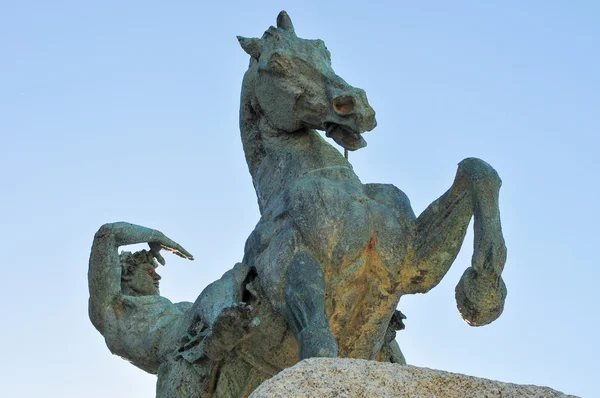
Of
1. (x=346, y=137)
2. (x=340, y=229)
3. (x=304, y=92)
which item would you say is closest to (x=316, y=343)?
(x=340, y=229)

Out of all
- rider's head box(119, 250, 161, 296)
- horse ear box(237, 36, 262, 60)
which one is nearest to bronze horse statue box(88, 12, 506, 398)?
horse ear box(237, 36, 262, 60)

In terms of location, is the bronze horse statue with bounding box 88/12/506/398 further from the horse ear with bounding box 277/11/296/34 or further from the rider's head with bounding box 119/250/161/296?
the rider's head with bounding box 119/250/161/296

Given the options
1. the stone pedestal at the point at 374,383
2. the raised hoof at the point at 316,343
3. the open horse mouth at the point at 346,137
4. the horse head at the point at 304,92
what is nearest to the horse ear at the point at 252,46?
the horse head at the point at 304,92

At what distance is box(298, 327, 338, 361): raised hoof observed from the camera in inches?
262

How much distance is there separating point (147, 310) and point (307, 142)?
1.68 m

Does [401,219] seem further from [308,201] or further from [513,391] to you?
[513,391]

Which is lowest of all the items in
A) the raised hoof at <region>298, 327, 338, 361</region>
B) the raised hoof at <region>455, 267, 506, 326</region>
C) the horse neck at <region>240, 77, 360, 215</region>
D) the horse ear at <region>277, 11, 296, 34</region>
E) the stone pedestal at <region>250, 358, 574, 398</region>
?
the stone pedestal at <region>250, 358, 574, 398</region>

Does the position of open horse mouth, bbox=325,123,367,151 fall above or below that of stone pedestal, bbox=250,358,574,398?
above

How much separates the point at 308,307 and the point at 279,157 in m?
1.41

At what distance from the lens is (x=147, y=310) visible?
336 inches

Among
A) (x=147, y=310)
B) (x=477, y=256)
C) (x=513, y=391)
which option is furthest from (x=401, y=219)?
(x=513, y=391)

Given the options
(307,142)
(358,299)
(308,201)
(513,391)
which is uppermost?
(307,142)

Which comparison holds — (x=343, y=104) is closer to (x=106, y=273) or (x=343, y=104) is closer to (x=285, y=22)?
(x=285, y=22)

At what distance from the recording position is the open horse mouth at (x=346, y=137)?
764 centimetres
